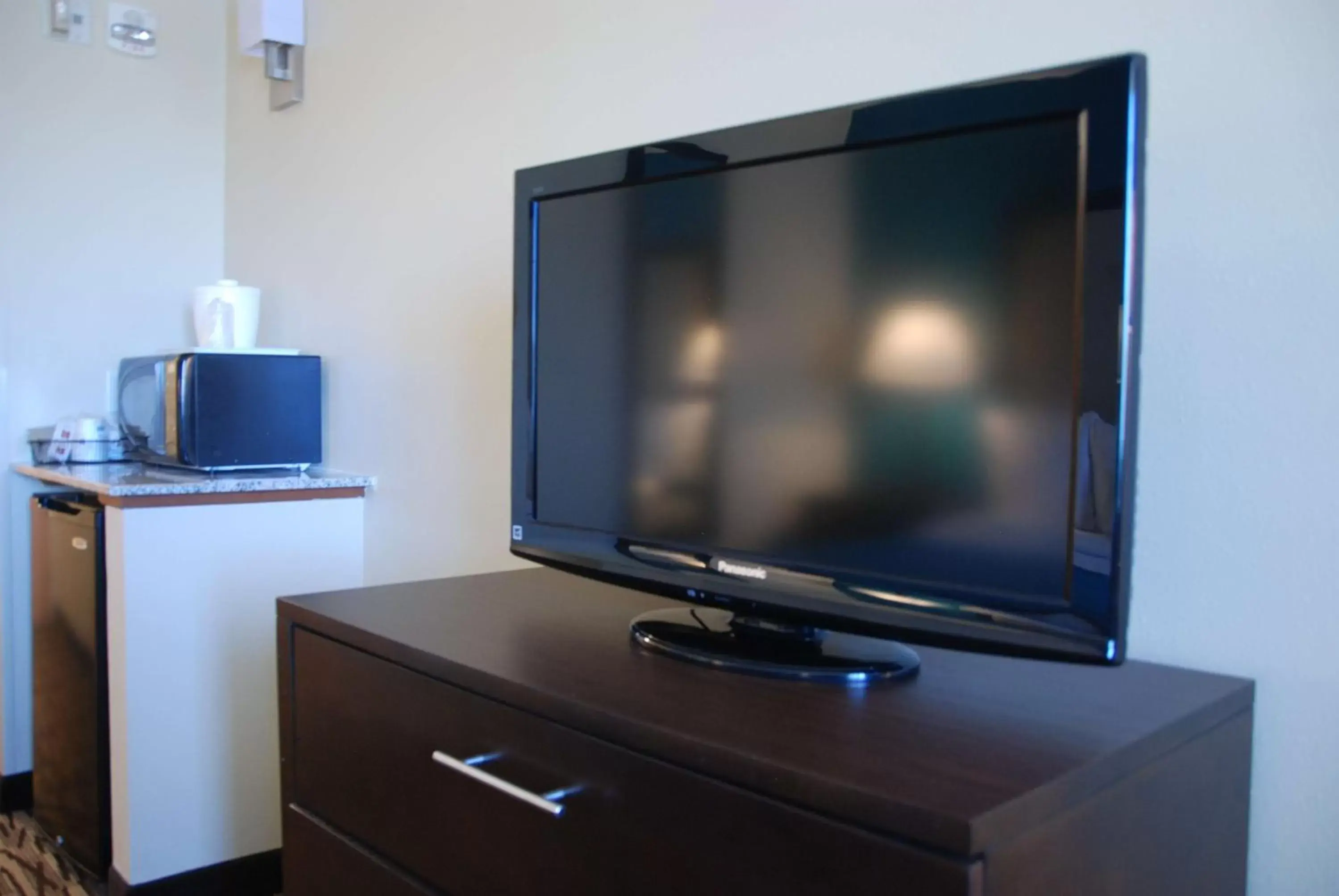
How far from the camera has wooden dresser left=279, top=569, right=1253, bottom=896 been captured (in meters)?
0.73

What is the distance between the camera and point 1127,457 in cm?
86

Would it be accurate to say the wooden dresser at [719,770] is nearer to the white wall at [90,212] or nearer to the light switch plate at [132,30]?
the white wall at [90,212]

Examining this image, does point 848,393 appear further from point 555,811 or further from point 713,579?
point 555,811

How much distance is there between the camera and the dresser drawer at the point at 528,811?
0.75 meters

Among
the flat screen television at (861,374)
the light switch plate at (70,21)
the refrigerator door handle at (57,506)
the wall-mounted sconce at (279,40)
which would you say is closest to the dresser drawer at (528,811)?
the flat screen television at (861,374)

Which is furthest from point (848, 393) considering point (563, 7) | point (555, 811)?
point (563, 7)

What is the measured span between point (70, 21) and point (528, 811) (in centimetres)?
287

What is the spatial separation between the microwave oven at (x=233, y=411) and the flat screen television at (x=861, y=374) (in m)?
1.29

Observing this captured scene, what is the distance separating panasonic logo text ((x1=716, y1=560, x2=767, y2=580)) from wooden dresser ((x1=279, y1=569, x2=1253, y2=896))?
0.42 feet

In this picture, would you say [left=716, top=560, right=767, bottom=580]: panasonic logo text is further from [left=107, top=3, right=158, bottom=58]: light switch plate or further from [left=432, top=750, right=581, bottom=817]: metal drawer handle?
[left=107, top=3, right=158, bottom=58]: light switch plate

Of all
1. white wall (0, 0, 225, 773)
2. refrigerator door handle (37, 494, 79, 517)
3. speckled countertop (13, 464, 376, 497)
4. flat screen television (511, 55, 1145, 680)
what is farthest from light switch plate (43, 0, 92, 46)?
flat screen television (511, 55, 1145, 680)

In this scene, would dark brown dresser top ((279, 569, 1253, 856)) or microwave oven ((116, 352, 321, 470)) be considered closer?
dark brown dresser top ((279, 569, 1253, 856))

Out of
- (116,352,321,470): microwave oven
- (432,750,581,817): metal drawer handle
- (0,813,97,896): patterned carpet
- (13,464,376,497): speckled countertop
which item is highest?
(116,352,321,470): microwave oven

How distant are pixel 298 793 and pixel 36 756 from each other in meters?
1.70
